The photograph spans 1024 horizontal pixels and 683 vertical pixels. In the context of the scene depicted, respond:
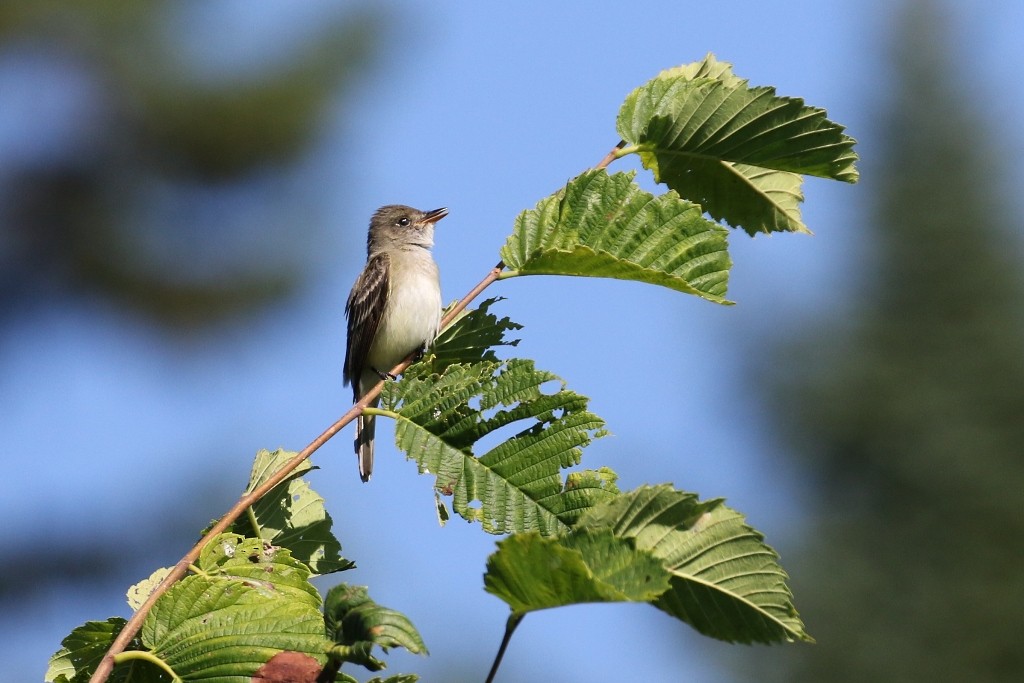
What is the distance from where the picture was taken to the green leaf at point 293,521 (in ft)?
9.61

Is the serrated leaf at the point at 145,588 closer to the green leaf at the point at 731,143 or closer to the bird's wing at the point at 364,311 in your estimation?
the green leaf at the point at 731,143

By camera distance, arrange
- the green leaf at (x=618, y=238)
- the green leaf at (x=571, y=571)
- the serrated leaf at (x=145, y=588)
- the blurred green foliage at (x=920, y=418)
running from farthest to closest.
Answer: the blurred green foliage at (x=920, y=418)
the serrated leaf at (x=145, y=588)
the green leaf at (x=618, y=238)
the green leaf at (x=571, y=571)

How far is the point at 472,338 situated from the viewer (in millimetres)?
3137

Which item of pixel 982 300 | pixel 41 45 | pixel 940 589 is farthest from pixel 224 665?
pixel 982 300

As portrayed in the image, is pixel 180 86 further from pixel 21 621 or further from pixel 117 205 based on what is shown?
pixel 21 621

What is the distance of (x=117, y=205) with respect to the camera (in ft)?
89.8

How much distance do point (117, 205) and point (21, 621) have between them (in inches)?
366

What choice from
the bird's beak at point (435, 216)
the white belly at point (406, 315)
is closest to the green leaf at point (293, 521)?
the white belly at point (406, 315)

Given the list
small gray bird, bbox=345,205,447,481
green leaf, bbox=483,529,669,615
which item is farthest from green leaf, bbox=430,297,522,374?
small gray bird, bbox=345,205,447,481

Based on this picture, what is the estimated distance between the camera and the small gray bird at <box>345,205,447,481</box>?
6.75m

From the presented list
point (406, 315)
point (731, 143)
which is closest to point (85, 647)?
point (731, 143)

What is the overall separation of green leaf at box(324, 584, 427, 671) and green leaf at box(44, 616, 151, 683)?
660mm

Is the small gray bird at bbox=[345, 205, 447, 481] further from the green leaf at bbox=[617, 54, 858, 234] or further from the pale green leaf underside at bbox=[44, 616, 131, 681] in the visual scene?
the pale green leaf underside at bbox=[44, 616, 131, 681]

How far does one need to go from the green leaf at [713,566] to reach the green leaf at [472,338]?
42.9 inches
